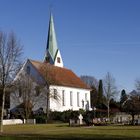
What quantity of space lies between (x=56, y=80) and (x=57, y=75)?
843 cm

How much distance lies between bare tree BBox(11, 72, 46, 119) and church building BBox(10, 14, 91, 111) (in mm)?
949

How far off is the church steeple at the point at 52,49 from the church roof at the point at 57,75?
3.34m

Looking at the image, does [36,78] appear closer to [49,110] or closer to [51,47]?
[49,110]

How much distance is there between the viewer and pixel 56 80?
8550 centimetres

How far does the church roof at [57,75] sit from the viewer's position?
82.4 meters

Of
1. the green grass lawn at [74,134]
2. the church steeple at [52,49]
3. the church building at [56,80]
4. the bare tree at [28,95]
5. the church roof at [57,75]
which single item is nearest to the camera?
the green grass lawn at [74,134]

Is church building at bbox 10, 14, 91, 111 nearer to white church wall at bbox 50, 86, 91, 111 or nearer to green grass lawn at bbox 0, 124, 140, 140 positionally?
white church wall at bbox 50, 86, 91, 111

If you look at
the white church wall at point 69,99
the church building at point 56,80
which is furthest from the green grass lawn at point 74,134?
the white church wall at point 69,99

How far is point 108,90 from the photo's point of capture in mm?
92500

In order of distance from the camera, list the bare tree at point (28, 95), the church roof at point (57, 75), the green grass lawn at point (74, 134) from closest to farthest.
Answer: the green grass lawn at point (74, 134), the bare tree at point (28, 95), the church roof at point (57, 75)

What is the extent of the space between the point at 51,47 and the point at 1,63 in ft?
207

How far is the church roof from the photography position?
271ft

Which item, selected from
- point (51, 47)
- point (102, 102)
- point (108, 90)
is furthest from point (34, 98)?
point (102, 102)

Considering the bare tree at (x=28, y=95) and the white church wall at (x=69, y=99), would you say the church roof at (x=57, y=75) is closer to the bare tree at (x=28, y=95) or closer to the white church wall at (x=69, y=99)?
the white church wall at (x=69, y=99)
